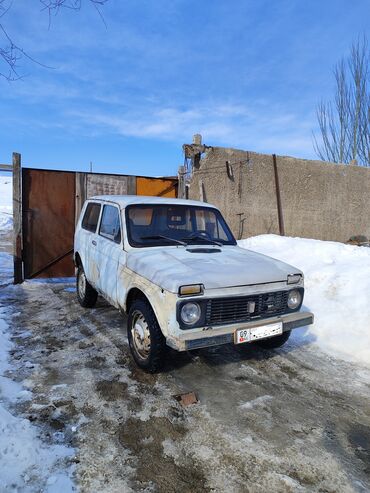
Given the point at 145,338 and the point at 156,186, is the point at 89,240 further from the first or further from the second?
the point at 156,186

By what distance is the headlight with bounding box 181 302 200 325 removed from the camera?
3.22 meters

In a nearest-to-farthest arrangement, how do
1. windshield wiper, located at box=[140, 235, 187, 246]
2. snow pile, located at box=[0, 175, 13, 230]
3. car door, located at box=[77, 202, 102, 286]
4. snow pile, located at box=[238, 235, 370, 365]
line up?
windshield wiper, located at box=[140, 235, 187, 246] → snow pile, located at box=[238, 235, 370, 365] → car door, located at box=[77, 202, 102, 286] → snow pile, located at box=[0, 175, 13, 230]

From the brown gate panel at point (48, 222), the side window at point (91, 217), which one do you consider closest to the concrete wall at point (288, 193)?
the brown gate panel at point (48, 222)

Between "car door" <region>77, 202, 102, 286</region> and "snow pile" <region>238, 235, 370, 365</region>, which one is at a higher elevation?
"car door" <region>77, 202, 102, 286</region>

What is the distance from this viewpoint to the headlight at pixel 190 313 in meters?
3.22

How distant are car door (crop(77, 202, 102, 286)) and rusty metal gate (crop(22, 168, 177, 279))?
7.13 feet

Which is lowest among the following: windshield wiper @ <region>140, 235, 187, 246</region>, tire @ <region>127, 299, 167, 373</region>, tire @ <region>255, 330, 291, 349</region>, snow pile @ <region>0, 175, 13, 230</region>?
tire @ <region>255, 330, 291, 349</region>

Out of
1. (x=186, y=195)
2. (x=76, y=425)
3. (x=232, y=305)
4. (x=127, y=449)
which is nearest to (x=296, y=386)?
(x=232, y=305)

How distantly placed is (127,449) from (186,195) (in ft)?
22.5

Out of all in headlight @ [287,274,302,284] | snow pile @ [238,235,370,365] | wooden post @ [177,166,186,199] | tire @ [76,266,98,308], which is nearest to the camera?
headlight @ [287,274,302,284]

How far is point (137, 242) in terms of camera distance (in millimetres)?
4281

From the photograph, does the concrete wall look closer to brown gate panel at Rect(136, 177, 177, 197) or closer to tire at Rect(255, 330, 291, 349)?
brown gate panel at Rect(136, 177, 177, 197)

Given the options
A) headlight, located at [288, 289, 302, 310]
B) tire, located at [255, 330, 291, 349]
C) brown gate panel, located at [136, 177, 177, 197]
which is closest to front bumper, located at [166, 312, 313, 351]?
headlight, located at [288, 289, 302, 310]

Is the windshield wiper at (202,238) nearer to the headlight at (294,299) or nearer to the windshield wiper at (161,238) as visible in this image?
the windshield wiper at (161,238)
